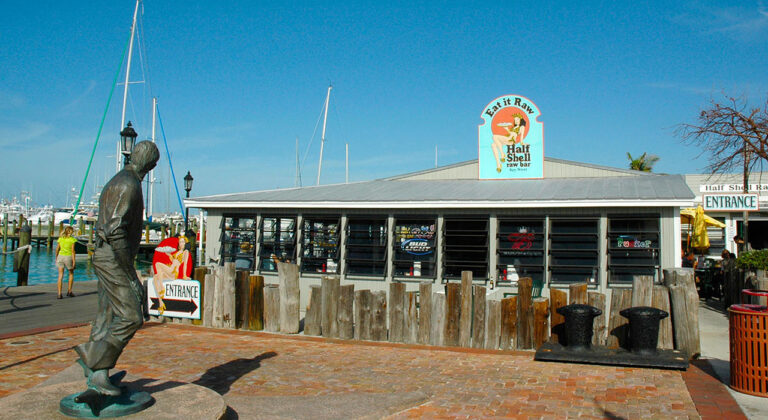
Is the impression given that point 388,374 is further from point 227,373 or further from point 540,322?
point 540,322

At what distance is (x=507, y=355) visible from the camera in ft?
30.9

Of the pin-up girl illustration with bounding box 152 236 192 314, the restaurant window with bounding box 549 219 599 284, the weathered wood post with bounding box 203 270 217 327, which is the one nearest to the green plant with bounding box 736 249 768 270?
the restaurant window with bounding box 549 219 599 284

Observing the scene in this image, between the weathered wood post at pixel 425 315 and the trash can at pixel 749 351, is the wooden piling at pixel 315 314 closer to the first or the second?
the weathered wood post at pixel 425 315

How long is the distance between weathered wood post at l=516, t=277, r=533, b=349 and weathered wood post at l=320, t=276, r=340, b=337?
315 centimetres

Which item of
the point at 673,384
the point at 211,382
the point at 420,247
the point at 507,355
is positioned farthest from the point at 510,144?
the point at 211,382

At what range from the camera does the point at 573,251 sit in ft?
43.4

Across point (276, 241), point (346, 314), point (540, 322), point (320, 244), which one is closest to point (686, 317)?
point (540, 322)

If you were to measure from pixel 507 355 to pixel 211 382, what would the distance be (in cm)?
439

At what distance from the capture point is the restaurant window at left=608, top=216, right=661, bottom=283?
12.9m

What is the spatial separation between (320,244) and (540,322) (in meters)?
7.13

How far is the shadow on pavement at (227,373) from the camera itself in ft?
25.3

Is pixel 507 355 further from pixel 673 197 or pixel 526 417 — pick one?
pixel 673 197

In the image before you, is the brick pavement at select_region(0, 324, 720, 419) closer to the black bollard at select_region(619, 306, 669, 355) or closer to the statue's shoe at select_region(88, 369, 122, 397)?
the black bollard at select_region(619, 306, 669, 355)

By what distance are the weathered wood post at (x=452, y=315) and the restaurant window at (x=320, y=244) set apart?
5.49m
